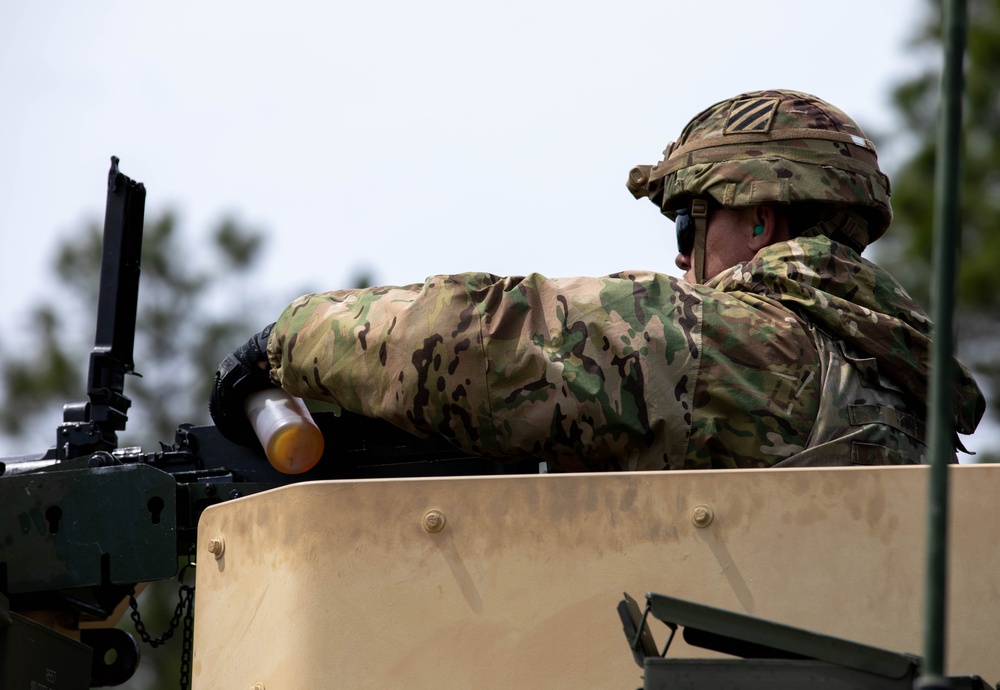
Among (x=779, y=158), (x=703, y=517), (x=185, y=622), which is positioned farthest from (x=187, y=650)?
(x=779, y=158)

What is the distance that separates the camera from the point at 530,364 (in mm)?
2805

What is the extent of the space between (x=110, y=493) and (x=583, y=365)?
3.58 feet

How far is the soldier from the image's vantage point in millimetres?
2814

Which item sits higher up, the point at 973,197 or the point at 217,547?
the point at 973,197

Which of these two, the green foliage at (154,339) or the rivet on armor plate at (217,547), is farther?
the green foliage at (154,339)

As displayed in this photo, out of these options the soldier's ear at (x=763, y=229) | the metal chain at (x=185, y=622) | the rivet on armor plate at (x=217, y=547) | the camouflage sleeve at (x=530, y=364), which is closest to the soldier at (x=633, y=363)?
the camouflage sleeve at (x=530, y=364)

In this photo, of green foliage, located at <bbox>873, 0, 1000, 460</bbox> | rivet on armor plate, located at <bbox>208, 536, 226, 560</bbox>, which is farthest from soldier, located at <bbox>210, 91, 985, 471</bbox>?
green foliage, located at <bbox>873, 0, 1000, 460</bbox>

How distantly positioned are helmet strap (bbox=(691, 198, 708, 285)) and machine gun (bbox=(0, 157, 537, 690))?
0.67 meters

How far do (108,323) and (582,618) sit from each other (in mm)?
1751

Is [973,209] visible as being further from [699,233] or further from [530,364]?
[530,364]

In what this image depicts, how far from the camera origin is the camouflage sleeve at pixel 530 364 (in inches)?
A: 111

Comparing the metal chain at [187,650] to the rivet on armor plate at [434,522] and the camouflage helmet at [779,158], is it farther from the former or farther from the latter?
the camouflage helmet at [779,158]

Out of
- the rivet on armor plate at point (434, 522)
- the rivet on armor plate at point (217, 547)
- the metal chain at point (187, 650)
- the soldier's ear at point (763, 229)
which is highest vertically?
the soldier's ear at point (763, 229)

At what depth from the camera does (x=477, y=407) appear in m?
2.82
